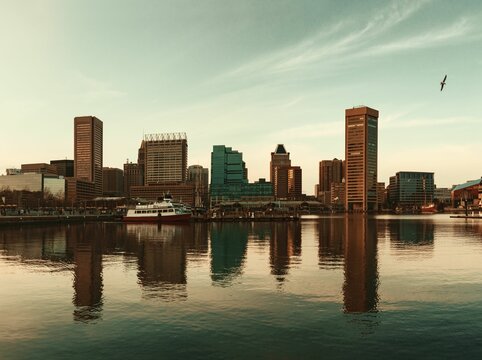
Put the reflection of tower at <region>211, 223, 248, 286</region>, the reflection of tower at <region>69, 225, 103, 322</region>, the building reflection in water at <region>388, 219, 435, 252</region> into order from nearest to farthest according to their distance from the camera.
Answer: the reflection of tower at <region>69, 225, 103, 322</region>
the reflection of tower at <region>211, 223, 248, 286</region>
the building reflection in water at <region>388, 219, 435, 252</region>

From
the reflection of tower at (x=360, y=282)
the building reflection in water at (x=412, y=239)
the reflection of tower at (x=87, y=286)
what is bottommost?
the building reflection in water at (x=412, y=239)

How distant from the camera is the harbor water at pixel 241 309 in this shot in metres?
25.1

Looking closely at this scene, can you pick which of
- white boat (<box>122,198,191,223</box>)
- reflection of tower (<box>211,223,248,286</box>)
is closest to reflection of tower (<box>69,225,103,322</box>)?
reflection of tower (<box>211,223,248,286</box>)

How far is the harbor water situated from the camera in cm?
2506

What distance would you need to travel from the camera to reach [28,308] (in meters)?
33.6

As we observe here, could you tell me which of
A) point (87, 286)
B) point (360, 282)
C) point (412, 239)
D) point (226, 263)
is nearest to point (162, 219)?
point (412, 239)

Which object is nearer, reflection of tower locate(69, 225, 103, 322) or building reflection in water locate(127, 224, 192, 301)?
reflection of tower locate(69, 225, 103, 322)

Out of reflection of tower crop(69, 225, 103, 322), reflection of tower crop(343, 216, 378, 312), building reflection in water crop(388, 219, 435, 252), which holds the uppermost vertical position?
reflection of tower crop(343, 216, 378, 312)

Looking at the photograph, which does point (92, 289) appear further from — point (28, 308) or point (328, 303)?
point (328, 303)

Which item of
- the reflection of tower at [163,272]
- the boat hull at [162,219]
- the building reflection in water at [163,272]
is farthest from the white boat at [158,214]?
the reflection of tower at [163,272]

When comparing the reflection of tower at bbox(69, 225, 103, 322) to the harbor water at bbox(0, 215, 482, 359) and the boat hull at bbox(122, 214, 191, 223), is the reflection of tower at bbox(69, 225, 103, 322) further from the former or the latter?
the boat hull at bbox(122, 214, 191, 223)

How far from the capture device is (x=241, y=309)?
33062mm

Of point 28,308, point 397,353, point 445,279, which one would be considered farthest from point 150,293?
point 445,279

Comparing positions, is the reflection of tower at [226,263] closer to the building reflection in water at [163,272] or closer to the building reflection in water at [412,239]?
the building reflection in water at [163,272]
